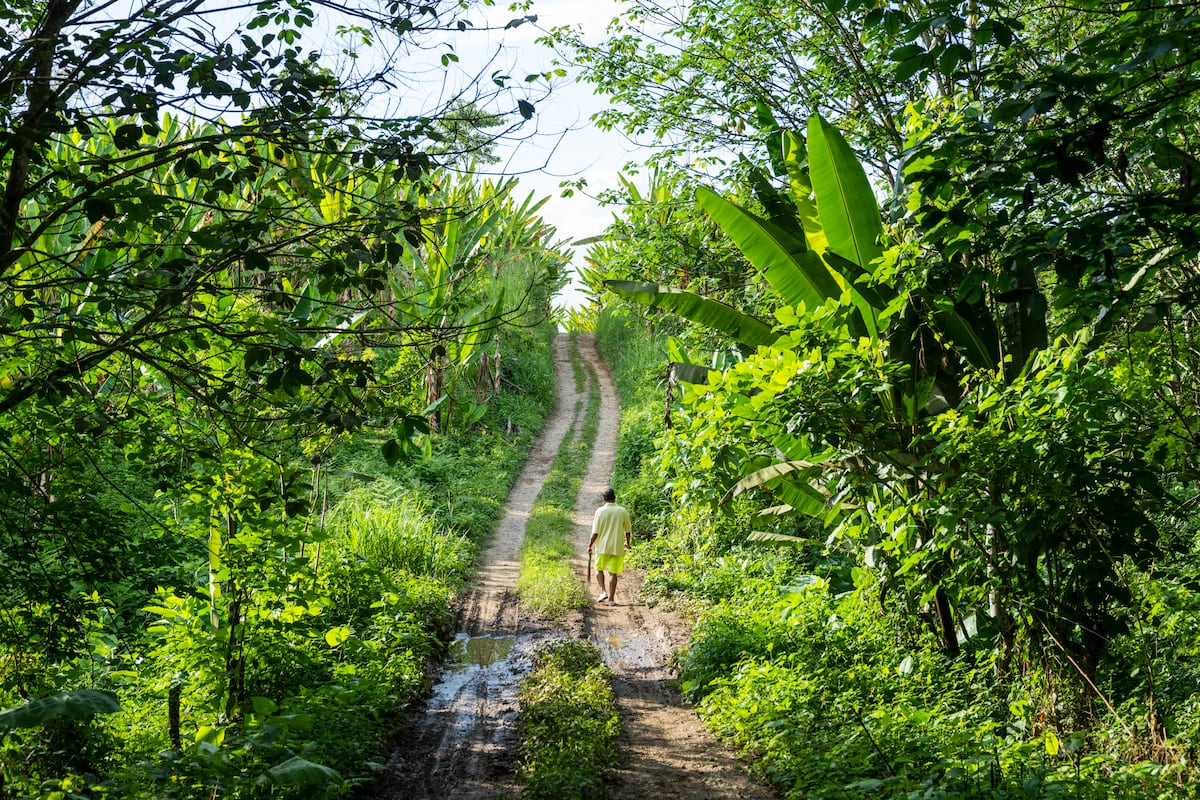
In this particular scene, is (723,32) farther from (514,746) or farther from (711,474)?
(514,746)

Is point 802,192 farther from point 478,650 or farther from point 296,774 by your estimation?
point 296,774

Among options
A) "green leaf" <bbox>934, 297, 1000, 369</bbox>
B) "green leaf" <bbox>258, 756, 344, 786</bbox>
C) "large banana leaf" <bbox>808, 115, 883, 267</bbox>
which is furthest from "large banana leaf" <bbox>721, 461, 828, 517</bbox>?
"green leaf" <bbox>258, 756, 344, 786</bbox>

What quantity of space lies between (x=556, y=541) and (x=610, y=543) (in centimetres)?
268

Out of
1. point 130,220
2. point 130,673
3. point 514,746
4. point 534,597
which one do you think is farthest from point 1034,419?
point 534,597

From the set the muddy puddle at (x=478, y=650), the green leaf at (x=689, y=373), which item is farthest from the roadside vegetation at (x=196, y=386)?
the green leaf at (x=689, y=373)

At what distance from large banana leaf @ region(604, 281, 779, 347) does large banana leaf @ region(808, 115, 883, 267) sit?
1.11 metres

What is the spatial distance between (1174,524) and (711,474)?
3521 millimetres

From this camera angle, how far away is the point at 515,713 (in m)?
7.29

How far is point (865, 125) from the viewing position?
8977 mm

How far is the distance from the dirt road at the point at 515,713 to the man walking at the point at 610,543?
1.03 ft

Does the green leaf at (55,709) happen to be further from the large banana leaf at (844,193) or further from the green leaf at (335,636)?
the large banana leaf at (844,193)

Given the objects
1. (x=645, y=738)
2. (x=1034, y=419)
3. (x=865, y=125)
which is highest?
(x=865, y=125)

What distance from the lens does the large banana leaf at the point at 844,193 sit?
21.6ft

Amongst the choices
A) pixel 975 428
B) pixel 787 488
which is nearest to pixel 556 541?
pixel 787 488
